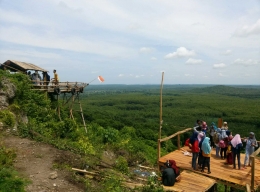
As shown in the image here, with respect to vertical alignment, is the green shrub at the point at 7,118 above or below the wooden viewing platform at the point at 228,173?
above

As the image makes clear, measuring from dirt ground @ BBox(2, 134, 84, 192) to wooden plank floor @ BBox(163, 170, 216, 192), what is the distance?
295 centimetres

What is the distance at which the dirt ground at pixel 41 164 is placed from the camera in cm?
682

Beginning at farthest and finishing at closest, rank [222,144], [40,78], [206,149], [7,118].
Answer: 1. [40,78]
2. [7,118]
3. [222,144]
4. [206,149]

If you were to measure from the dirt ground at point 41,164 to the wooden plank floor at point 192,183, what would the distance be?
116 inches

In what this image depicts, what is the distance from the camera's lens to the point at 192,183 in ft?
25.8

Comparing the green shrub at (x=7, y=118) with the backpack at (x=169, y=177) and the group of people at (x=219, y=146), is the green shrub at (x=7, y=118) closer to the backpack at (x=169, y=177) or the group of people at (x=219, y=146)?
the backpack at (x=169, y=177)

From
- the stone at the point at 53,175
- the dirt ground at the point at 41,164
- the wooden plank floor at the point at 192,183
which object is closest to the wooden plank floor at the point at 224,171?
the wooden plank floor at the point at 192,183

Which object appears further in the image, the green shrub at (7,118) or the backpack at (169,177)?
the green shrub at (7,118)

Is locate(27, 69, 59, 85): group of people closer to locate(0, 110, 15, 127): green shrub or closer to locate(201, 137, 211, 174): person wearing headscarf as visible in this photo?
locate(0, 110, 15, 127): green shrub

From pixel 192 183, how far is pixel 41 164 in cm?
501

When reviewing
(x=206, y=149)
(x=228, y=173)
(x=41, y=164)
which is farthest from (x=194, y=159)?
(x=41, y=164)

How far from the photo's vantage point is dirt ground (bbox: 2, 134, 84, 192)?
22.4 feet

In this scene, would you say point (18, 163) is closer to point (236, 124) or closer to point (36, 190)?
point (36, 190)

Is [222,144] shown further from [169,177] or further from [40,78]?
[40,78]
